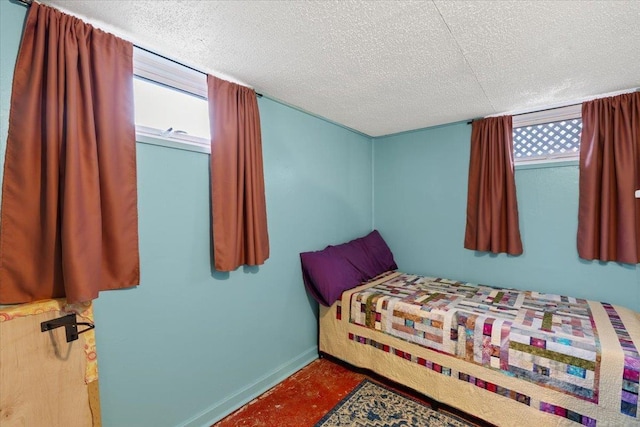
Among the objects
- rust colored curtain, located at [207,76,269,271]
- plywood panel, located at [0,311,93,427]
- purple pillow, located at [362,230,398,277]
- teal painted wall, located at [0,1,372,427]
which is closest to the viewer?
plywood panel, located at [0,311,93,427]

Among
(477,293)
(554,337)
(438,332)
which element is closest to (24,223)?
(438,332)

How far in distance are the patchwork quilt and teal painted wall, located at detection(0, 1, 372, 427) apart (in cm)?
66

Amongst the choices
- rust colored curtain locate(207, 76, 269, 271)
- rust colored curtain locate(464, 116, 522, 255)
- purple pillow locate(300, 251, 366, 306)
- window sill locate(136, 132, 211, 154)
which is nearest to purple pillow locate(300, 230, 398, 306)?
purple pillow locate(300, 251, 366, 306)

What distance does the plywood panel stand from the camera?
104cm

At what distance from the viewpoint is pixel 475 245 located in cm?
249

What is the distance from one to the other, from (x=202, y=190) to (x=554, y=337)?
2.17 metres

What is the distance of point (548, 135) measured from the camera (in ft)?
7.27

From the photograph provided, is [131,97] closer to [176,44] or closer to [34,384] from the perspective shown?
[176,44]

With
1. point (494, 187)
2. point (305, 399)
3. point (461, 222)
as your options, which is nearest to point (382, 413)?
point (305, 399)

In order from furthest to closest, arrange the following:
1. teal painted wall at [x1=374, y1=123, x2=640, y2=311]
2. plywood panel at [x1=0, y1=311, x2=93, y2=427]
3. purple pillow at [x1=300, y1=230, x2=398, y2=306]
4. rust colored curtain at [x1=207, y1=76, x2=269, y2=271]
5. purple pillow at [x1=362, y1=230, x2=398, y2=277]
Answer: purple pillow at [x1=362, y1=230, x2=398, y2=277] → purple pillow at [x1=300, y1=230, x2=398, y2=306] → teal painted wall at [x1=374, y1=123, x2=640, y2=311] → rust colored curtain at [x1=207, y1=76, x2=269, y2=271] → plywood panel at [x1=0, y1=311, x2=93, y2=427]

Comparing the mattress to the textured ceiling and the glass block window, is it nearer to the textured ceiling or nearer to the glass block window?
the glass block window

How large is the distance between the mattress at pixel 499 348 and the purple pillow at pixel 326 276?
4.0 inches

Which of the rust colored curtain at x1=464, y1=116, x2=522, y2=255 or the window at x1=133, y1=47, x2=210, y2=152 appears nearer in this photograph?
the window at x1=133, y1=47, x2=210, y2=152

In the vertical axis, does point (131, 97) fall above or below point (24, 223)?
above
